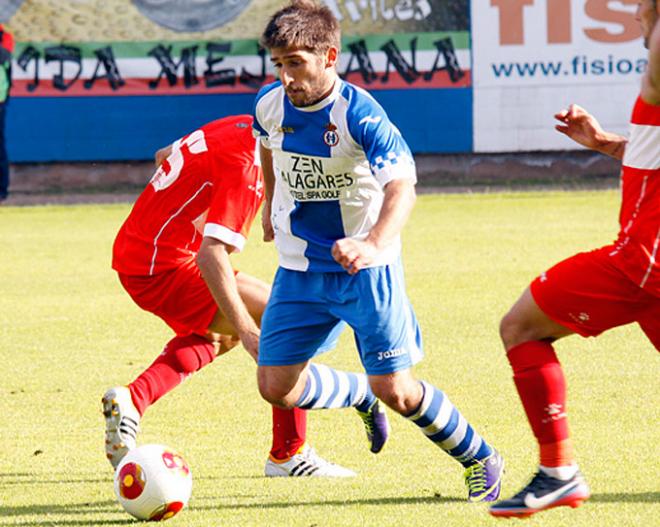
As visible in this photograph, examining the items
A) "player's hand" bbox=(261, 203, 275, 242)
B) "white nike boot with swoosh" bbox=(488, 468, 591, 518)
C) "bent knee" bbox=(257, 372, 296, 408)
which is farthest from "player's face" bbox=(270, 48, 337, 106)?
"white nike boot with swoosh" bbox=(488, 468, 591, 518)

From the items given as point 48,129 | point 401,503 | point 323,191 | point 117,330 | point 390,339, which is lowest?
point 48,129

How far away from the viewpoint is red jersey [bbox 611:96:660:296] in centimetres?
470

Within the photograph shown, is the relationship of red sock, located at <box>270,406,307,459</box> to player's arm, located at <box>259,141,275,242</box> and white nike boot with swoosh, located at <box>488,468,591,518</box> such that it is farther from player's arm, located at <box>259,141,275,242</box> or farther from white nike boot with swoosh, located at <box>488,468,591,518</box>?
white nike boot with swoosh, located at <box>488,468,591,518</box>

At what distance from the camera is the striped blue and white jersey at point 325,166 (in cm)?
527

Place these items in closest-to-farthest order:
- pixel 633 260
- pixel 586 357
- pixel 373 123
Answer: pixel 633 260 < pixel 373 123 < pixel 586 357

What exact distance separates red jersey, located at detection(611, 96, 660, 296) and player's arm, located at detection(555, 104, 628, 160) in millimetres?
387

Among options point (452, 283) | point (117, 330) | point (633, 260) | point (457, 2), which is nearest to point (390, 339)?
point (633, 260)

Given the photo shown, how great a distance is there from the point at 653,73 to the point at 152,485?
2.31 meters

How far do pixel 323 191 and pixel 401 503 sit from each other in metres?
1.24

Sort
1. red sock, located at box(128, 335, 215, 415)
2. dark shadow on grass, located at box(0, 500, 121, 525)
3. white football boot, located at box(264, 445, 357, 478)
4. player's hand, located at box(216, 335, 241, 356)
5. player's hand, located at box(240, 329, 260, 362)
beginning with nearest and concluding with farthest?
dark shadow on grass, located at box(0, 500, 121, 525) → player's hand, located at box(240, 329, 260, 362) → white football boot, located at box(264, 445, 357, 478) → red sock, located at box(128, 335, 215, 415) → player's hand, located at box(216, 335, 241, 356)

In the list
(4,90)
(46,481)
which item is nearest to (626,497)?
(46,481)

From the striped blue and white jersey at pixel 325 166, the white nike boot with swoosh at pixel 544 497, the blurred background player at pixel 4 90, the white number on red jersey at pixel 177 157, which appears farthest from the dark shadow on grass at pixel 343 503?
the blurred background player at pixel 4 90

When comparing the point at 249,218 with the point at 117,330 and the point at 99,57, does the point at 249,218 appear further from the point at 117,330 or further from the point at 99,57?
the point at 99,57

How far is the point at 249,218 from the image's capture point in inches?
238
